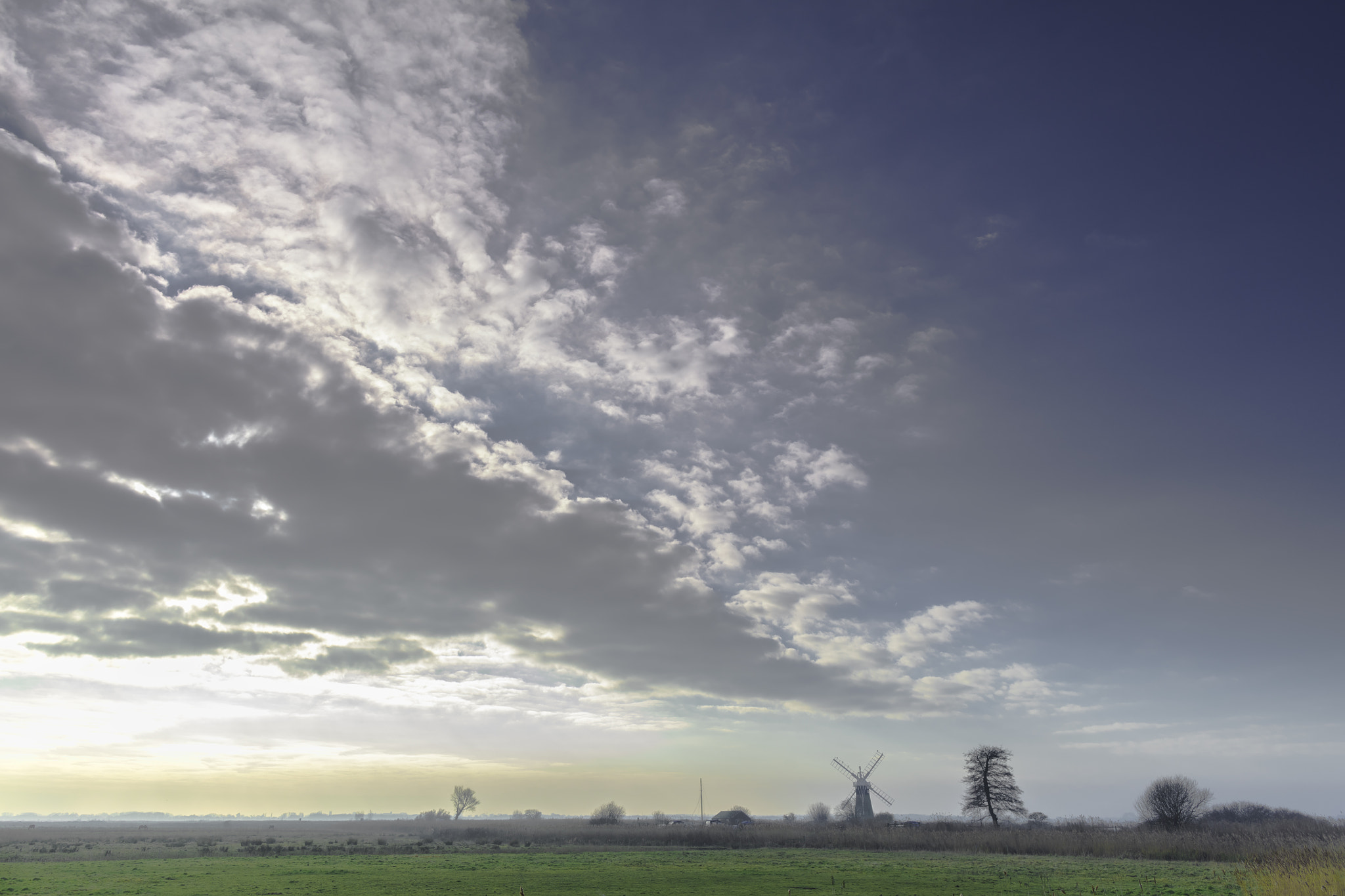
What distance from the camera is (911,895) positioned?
34250 mm

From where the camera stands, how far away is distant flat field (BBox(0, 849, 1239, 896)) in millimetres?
37344

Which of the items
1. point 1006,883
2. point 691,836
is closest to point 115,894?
point 1006,883

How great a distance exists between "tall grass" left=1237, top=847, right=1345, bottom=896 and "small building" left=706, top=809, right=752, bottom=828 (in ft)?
482

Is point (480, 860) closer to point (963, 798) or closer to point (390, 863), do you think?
point (390, 863)

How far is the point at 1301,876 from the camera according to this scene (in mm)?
24672

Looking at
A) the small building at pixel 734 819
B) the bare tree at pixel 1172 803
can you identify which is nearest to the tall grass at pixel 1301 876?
the bare tree at pixel 1172 803

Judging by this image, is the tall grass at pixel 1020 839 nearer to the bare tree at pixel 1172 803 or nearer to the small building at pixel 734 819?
the bare tree at pixel 1172 803

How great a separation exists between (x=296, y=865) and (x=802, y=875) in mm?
44390

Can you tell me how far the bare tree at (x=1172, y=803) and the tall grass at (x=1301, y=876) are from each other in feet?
300

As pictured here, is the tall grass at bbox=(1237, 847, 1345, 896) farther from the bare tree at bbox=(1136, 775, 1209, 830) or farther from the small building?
the small building

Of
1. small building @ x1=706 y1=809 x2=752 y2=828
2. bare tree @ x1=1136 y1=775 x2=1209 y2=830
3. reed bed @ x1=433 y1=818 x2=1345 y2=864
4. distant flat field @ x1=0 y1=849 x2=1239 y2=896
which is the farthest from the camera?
small building @ x1=706 y1=809 x2=752 y2=828

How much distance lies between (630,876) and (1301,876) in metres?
36.5

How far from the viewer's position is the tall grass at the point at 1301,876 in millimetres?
22719

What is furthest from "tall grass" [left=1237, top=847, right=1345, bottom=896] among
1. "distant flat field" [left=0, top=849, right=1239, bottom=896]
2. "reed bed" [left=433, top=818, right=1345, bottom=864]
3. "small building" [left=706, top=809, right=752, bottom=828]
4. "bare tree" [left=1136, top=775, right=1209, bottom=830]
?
"small building" [left=706, top=809, right=752, bottom=828]
